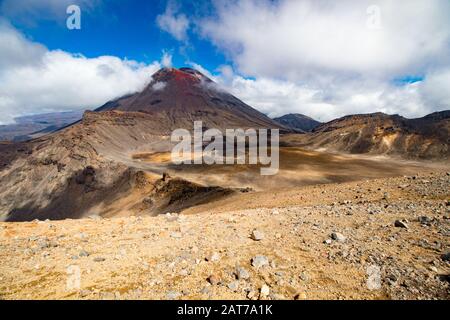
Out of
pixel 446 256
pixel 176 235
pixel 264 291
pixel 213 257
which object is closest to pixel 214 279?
pixel 213 257

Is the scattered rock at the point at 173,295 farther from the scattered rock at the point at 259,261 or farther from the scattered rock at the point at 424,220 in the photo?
the scattered rock at the point at 424,220

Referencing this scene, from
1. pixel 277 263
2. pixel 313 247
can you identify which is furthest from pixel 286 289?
pixel 313 247

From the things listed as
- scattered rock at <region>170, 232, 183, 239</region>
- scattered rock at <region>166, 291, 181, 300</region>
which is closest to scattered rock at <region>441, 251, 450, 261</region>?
scattered rock at <region>166, 291, 181, 300</region>

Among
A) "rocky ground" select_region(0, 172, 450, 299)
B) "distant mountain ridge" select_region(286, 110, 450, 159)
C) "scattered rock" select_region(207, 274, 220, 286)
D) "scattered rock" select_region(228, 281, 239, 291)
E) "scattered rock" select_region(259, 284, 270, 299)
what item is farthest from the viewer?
"distant mountain ridge" select_region(286, 110, 450, 159)

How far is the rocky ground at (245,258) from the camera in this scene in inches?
252

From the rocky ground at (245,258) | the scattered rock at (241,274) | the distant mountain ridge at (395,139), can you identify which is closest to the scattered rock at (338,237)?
the rocky ground at (245,258)

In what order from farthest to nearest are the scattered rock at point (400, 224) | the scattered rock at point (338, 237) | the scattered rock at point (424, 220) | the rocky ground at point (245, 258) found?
the scattered rock at point (424, 220) → the scattered rock at point (400, 224) → the scattered rock at point (338, 237) → the rocky ground at point (245, 258)

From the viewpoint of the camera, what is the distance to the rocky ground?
6406mm

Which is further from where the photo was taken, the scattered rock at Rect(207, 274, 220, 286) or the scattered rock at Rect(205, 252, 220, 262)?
the scattered rock at Rect(205, 252, 220, 262)

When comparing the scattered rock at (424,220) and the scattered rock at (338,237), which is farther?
the scattered rock at (424,220)

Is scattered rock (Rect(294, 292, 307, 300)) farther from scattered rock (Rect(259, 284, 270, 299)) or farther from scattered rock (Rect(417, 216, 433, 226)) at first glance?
scattered rock (Rect(417, 216, 433, 226))

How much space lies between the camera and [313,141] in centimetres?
13838

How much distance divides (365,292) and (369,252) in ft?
5.41
